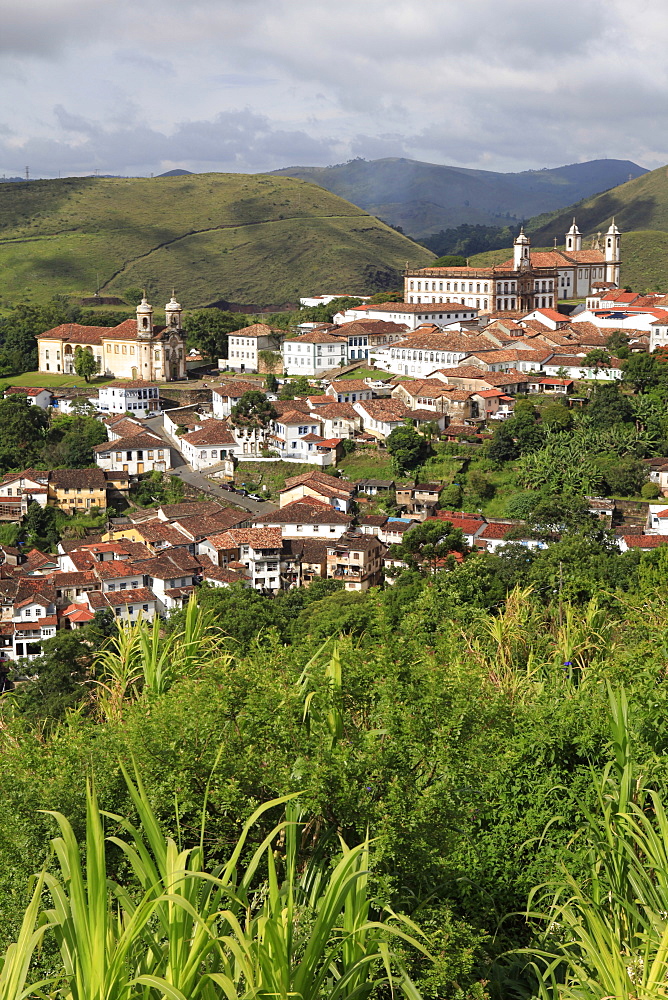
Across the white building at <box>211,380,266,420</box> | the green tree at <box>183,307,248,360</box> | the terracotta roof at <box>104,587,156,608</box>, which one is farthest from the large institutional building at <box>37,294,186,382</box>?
the terracotta roof at <box>104,587,156,608</box>

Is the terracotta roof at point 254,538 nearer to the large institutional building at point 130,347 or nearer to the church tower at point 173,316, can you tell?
the large institutional building at point 130,347

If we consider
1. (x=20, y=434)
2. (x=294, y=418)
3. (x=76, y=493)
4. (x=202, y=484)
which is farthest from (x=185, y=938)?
(x=20, y=434)

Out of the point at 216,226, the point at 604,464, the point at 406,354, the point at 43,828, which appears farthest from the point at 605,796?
the point at 216,226

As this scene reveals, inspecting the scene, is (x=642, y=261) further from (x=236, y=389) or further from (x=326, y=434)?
(x=326, y=434)

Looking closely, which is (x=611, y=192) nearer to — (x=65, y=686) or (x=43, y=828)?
(x=65, y=686)

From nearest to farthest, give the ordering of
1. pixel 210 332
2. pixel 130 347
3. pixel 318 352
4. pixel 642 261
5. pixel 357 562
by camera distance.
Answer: pixel 357 562 < pixel 318 352 < pixel 130 347 < pixel 210 332 < pixel 642 261

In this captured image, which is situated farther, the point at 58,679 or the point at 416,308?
the point at 416,308
